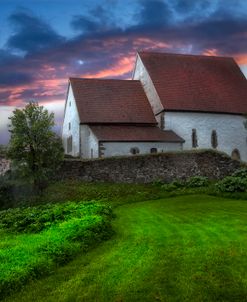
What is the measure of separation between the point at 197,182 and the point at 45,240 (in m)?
21.7

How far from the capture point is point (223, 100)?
54.6 m

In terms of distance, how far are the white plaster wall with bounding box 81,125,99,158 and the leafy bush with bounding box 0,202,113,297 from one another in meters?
25.2

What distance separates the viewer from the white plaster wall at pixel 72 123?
50.8 metres

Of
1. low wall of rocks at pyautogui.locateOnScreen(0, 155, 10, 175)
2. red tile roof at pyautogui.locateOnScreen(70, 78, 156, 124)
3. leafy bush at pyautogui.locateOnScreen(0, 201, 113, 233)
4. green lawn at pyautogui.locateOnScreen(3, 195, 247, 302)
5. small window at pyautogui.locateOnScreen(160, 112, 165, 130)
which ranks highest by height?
red tile roof at pyautogui.locateOnScreen(70, 78, 156, 124)

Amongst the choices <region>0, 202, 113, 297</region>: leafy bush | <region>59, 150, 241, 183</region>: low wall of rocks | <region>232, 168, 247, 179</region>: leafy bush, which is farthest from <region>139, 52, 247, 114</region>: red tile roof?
<region>0, 202, 113, 297</region>: leafy bush

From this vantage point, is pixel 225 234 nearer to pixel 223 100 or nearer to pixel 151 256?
pixel 151 256

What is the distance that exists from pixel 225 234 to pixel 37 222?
7.14 metres

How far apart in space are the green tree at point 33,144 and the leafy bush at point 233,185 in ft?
34.6

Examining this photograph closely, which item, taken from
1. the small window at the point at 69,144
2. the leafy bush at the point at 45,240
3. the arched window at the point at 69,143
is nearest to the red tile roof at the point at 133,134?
the arched window at the point at 69,143

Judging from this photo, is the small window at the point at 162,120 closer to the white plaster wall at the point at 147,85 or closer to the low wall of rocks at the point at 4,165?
the white plaster wall at the point at 147,85

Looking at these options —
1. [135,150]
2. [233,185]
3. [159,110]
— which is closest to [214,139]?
[159,110]

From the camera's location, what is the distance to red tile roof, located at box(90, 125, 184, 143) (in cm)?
4662

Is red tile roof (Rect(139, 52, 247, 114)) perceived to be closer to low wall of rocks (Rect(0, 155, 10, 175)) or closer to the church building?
the church building

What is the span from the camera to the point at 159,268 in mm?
12250
